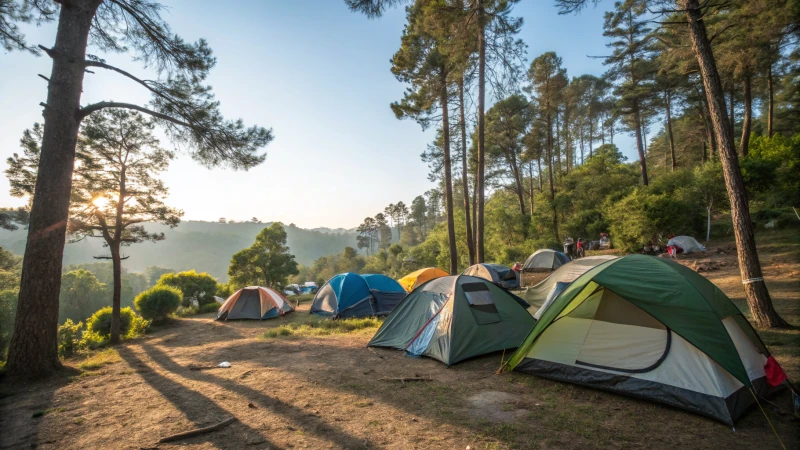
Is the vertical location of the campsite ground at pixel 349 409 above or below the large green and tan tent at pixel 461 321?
below

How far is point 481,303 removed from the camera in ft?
19.7

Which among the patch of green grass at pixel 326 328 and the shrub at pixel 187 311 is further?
the shrub at pixel 187 311

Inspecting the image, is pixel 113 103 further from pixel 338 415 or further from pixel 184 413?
pixel 338 415

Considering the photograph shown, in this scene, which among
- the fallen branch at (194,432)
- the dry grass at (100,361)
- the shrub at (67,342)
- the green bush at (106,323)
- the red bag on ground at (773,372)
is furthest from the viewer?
the green bush at (106,323)

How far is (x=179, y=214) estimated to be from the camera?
12.7 m

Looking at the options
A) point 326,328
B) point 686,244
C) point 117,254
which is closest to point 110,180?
point 117,254

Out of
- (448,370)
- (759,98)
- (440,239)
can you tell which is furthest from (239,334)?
(759,98)

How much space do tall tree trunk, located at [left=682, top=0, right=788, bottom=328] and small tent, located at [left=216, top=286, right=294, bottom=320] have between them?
45.1ft

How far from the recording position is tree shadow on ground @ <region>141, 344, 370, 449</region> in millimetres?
3244

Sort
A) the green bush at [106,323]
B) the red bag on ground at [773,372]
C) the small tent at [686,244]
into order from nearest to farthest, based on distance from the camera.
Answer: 1. the red bag on ground at [773,372]
2. the green bush at [106,323]
3. the small tent at [686,244]

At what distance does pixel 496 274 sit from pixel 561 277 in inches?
192

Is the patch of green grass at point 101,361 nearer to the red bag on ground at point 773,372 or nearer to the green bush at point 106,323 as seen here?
the green bush at point 106,323

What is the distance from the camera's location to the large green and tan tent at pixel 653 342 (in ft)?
11.5

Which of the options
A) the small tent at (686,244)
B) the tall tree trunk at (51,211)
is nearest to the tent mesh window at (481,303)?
the tall tree trunk at (51,211)
